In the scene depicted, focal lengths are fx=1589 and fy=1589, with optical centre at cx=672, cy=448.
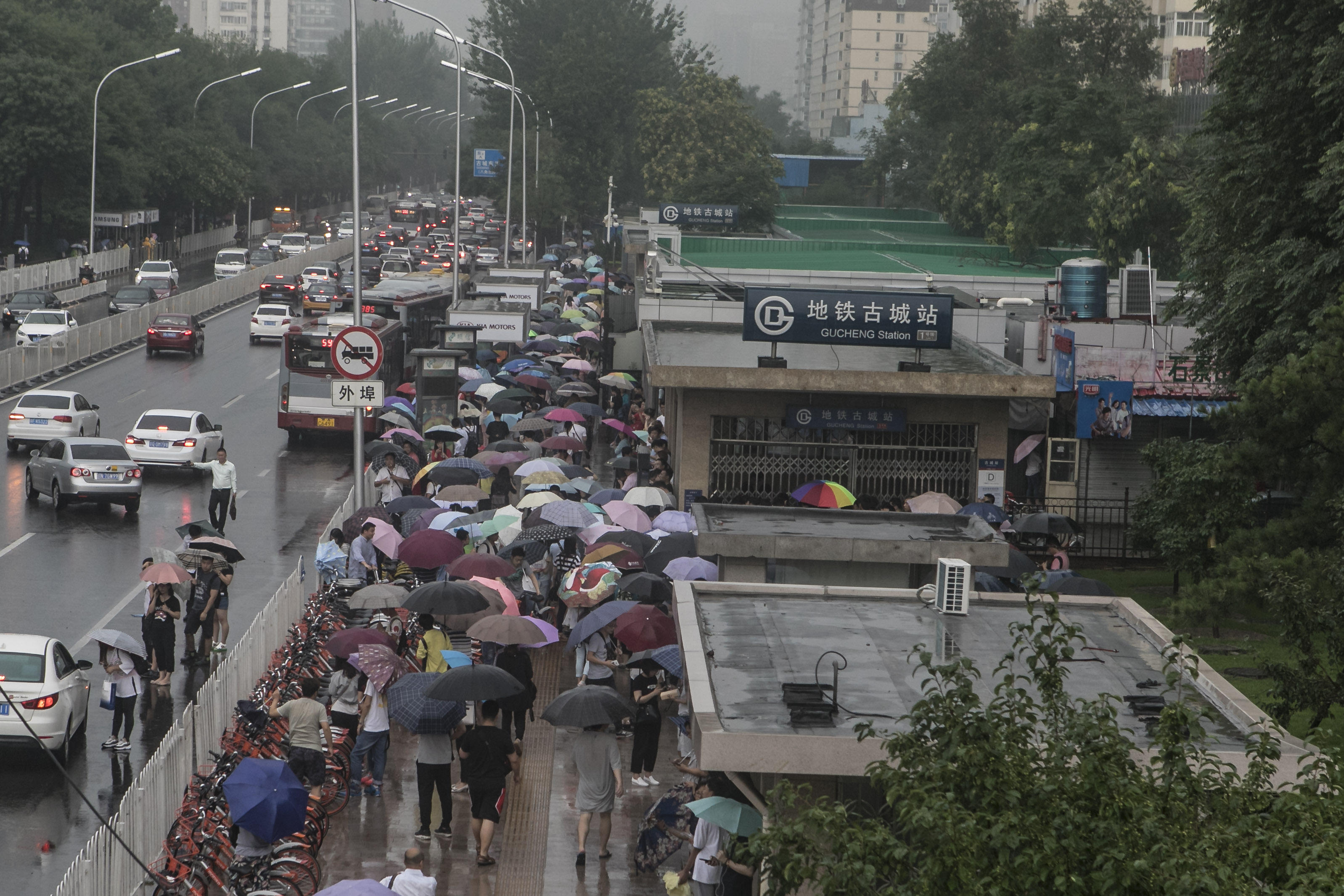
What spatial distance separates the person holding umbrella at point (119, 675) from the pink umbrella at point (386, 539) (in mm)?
4716

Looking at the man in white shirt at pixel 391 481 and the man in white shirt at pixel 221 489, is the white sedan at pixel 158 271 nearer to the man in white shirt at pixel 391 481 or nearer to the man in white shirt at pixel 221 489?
the man in white shirt at pixel 221 489

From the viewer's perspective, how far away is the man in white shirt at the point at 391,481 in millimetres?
25484

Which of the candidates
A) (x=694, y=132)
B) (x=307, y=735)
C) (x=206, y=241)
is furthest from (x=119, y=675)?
(x=206, y=241)

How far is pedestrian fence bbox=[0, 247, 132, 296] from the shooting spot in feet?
205

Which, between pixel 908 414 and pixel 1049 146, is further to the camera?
pixel 1049 146

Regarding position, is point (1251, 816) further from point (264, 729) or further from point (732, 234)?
point (732, 234)

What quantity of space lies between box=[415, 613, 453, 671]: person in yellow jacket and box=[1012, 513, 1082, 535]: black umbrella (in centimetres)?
846

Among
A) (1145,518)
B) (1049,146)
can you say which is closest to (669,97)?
(1049,146)

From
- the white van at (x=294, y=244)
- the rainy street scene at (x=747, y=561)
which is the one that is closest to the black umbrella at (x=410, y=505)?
the rainy street scene at (x=747, y=561)

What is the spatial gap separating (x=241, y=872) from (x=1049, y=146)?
4450 centimetres

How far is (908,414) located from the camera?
23781 millimetres

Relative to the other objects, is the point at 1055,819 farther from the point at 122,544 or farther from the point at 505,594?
the point at 122,544

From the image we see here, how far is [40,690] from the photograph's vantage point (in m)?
15.0

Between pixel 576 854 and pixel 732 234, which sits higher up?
pixel 732 234
